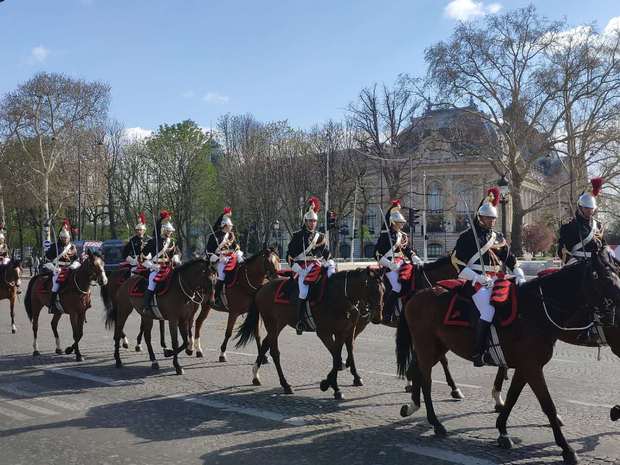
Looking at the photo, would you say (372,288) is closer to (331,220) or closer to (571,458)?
(571,458)

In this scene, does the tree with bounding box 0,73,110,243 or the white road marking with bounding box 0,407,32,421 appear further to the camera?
the tree with bounding box 0,73,110,243

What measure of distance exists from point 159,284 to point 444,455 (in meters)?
6.91

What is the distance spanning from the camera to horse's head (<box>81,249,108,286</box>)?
12789mm

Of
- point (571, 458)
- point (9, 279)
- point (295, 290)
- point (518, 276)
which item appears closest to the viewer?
point (571, 458)

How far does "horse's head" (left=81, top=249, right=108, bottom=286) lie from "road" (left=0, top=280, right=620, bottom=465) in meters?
1.54

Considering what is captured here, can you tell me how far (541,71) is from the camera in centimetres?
4600

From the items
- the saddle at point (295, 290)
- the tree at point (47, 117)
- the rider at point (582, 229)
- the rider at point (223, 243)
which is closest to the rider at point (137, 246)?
the rider at point (223, 243)

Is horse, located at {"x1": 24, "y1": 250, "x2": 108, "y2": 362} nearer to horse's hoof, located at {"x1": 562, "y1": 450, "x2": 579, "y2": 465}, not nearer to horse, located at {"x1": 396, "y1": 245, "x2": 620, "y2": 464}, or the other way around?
horse, located at {"x1": 396, "y1": 245, "x2": 620, "y2": 464}

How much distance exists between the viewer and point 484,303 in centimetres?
692

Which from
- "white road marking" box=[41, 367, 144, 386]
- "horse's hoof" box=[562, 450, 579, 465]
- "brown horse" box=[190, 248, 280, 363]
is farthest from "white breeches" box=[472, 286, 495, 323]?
"brown horse" box=[190, 248, 280, 363]

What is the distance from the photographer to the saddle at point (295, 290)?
976 cm

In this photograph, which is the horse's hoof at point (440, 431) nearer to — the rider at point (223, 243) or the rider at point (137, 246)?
the rider at point (223, 243)

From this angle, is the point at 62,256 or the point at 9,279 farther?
the point at 9,279

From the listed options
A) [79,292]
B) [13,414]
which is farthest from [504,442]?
[79,292]
